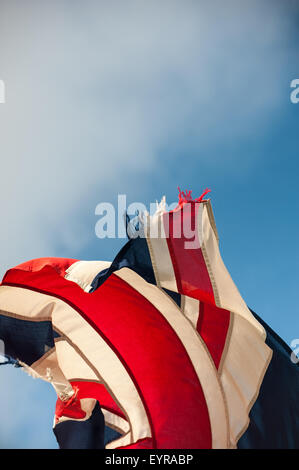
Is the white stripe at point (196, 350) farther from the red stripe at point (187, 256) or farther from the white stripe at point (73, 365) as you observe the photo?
the white stripe at point (73, 365)

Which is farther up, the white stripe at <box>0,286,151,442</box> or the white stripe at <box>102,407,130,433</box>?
the white stripe at <box>0,286,151,442</box>

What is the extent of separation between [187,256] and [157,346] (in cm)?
112

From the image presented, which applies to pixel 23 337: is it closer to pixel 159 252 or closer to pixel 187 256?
pixel 159 252

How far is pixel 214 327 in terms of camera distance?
3814mm

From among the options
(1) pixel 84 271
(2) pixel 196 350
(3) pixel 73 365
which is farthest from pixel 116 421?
(1) pixel 84 271

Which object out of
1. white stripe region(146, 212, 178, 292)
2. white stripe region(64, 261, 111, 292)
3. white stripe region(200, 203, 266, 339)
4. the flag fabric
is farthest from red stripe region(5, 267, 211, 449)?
white stripe region(200, 203, 266, 339)

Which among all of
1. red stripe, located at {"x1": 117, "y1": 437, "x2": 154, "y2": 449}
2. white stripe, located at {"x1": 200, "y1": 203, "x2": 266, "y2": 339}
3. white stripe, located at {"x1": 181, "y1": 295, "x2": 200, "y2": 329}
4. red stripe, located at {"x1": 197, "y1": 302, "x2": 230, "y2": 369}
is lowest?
red stripe, located at {"x1": 117, "y1": 437, "x2": 154, "y2": 449}

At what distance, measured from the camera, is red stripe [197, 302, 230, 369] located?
3.78 m

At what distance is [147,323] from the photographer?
3.96 meters

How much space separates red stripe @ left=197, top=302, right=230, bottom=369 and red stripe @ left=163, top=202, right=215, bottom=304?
63 cm

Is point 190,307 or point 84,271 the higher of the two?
point 84,271

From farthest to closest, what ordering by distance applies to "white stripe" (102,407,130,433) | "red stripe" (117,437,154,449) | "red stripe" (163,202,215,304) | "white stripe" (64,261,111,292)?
"white stripe" (102,407,130,433) < "red stripe" (117,437,154,449) < "red stripe" (163,202,215,304) < "white stripe" (64,261,111,292)

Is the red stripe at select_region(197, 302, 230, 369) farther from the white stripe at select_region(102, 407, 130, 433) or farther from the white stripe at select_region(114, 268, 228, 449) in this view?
the white stripe at select_region(102, 407, 130, 433)
